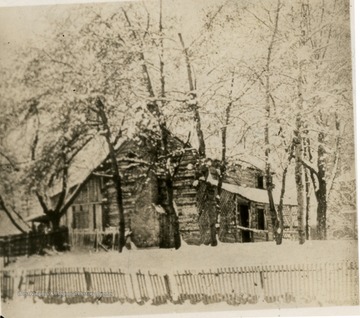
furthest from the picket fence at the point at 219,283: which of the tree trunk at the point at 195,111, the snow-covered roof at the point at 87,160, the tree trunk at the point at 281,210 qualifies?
the tree trunk at the point at 195,111

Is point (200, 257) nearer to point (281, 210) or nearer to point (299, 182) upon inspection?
point (281, 210)

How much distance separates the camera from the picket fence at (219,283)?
8.61 feet

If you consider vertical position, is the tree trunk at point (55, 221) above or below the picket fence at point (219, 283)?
above

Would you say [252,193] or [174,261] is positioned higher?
[252,193]

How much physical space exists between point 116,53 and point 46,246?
2.97 feet

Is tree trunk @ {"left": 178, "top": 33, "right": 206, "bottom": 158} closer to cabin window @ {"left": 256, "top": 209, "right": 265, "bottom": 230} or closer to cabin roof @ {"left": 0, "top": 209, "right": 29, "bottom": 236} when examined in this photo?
cabin window @ {"left": 256, "top": 209, "right": 265, "bottom": 230}

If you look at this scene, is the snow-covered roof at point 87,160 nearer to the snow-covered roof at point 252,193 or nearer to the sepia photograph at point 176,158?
the sepia photograph at point 176,158

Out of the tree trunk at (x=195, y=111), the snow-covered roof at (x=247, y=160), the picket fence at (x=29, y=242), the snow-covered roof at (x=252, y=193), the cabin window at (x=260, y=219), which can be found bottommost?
the picket fence at (x=29, y=242)

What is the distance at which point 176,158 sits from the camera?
8.64 ft

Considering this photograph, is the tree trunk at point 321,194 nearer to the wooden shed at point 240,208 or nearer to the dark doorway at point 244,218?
the wooden shed at point 240,208

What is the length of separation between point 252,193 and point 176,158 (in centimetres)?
37

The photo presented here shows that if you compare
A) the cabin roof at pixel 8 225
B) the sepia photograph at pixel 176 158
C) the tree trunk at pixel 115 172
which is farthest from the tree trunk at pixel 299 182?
the cabin roof at pixel 8 225

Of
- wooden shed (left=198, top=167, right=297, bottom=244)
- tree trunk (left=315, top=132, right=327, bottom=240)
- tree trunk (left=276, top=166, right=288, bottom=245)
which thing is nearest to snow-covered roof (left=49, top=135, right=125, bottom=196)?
wooden shed (left=198, top=167, right=297, bottom=244)

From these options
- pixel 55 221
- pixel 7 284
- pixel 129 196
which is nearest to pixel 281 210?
pixel 129 196
